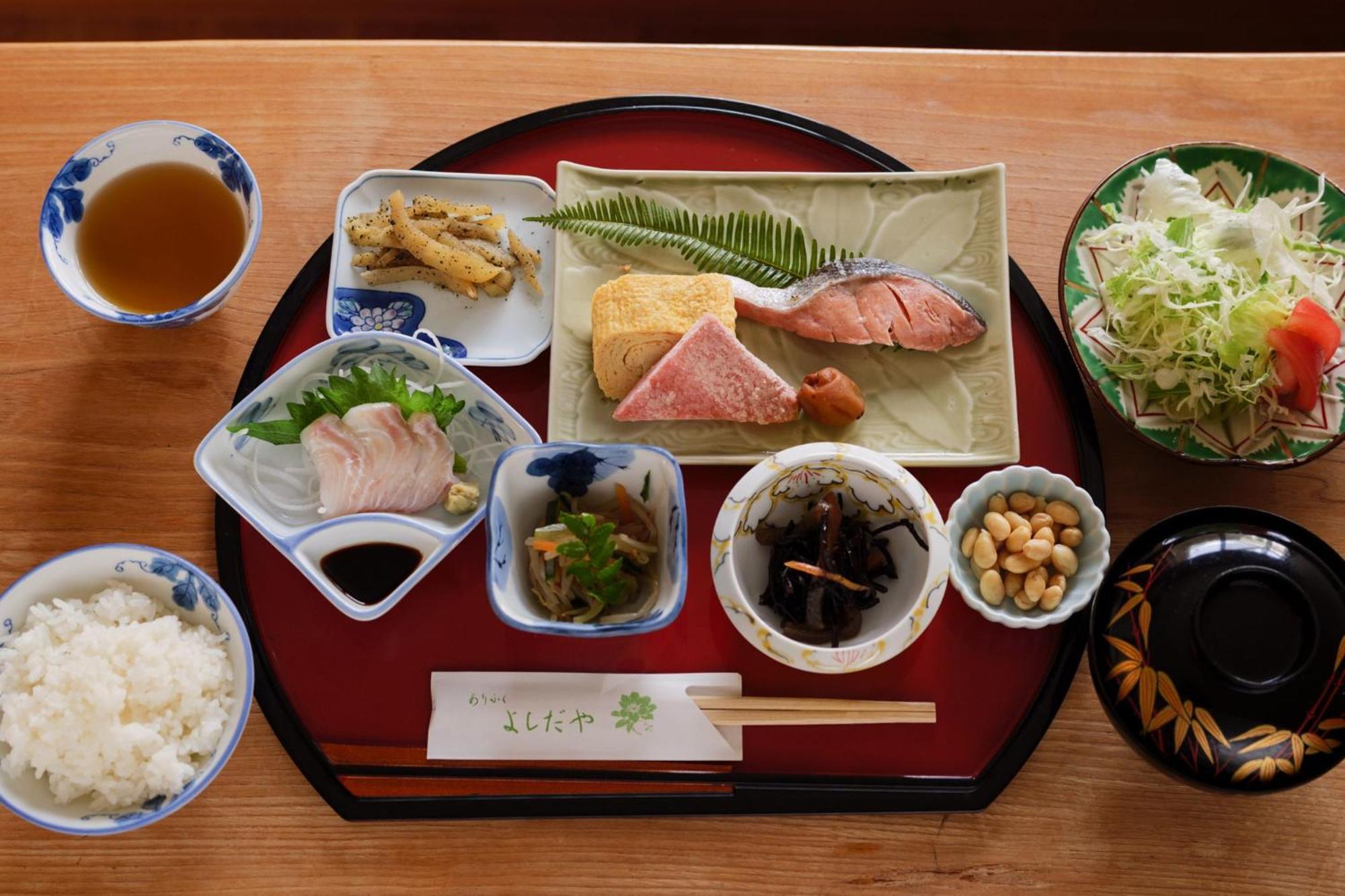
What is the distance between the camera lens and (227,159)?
1.78 meters

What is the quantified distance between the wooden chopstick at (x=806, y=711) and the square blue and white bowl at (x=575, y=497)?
0.25m

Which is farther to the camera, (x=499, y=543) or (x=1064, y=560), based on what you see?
(x=1064, y=560)

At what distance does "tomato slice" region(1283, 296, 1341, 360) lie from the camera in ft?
5.47

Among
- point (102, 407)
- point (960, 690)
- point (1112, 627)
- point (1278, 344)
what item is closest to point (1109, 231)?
point (1278, 344)

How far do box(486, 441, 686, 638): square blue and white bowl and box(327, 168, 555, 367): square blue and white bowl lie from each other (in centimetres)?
31

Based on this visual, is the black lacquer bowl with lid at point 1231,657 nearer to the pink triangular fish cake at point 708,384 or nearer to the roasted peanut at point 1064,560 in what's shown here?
the roasted peanut at point 1064,560

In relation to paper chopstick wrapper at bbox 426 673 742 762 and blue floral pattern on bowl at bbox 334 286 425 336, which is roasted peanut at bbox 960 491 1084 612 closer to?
paper chopstick wrapper at bbox 426 673 742 762

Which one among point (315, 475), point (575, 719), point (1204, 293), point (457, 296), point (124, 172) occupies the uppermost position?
point (1204, 293)

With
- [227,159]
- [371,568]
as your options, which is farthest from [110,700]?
[227,159]

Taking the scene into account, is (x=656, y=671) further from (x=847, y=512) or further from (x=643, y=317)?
(x=643, y=317)

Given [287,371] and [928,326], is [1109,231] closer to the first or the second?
[928,326]

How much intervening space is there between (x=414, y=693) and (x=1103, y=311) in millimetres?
1443

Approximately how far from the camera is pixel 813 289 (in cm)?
180

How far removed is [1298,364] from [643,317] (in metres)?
1.16
